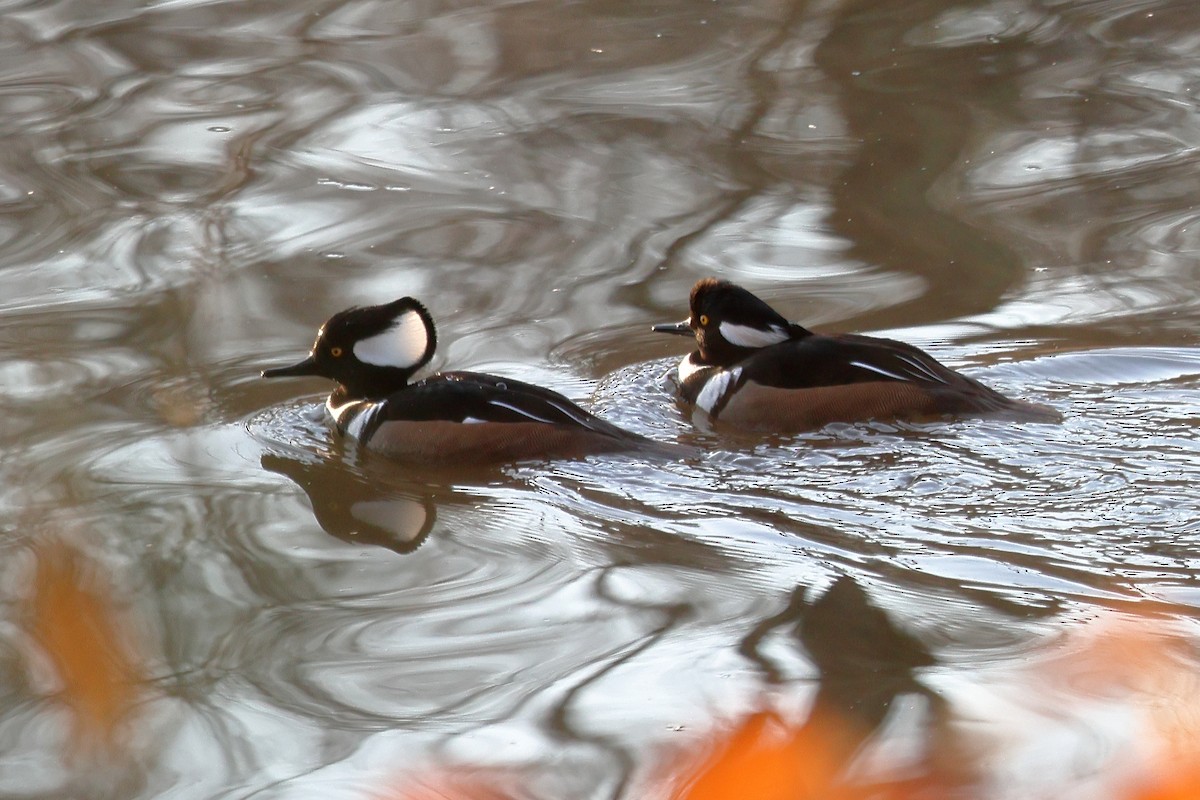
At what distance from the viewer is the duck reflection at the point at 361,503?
5477mm

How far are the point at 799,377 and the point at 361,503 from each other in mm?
1935

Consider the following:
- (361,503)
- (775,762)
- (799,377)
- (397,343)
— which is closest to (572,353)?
(397,343)

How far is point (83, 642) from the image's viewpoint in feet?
15.3

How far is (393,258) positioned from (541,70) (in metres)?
3.90

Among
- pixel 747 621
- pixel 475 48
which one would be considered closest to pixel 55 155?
pixel 475 48

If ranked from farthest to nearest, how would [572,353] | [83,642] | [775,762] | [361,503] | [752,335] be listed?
[572,353] < [752,335] < [361,503] < [83,642] < [775,762]

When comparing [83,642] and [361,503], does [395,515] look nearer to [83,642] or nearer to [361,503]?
[361,503]

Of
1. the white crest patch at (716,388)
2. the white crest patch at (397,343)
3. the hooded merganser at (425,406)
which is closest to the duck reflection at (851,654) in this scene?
the hooded merganser at (425,406)

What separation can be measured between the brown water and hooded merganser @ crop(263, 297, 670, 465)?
0.14 metres

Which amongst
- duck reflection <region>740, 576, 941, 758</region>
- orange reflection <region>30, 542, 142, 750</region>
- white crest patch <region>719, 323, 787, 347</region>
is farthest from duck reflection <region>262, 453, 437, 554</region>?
white crest patch <region>719, 323, 787, 347</region>

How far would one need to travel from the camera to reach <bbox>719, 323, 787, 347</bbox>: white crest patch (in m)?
6.98

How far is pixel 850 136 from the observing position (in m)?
10.2

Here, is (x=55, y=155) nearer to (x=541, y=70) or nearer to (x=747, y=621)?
(x=541, y=70)

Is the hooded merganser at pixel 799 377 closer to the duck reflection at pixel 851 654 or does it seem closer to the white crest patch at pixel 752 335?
the white crest patch at pixel 752 335
